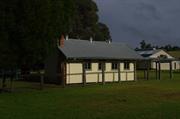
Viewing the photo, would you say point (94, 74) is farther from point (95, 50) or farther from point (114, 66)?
point (114, 66)

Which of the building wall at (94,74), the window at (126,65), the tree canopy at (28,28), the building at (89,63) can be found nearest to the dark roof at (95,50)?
the building at (89,63)

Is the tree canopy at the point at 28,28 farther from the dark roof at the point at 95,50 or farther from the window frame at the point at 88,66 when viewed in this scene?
the window frame at the point at 88,66

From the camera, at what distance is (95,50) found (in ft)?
148

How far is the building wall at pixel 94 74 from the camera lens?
41562 millimetres

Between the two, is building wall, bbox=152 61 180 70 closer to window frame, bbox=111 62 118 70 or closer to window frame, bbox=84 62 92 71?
window frame, bbox=111 62 118 70

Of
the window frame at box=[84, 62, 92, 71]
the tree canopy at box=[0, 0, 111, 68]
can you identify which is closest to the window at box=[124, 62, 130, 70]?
the window frame at box=[84, 62, 92, 71]

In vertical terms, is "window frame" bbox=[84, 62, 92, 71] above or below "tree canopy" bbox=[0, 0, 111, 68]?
below

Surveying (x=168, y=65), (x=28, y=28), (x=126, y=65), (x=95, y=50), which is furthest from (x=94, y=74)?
(x=168, y=65)

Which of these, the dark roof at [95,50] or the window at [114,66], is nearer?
the dark roof at [95,50]

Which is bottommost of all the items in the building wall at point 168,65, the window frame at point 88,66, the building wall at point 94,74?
the building wall at point 94,74

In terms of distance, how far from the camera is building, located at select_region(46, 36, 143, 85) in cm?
4116

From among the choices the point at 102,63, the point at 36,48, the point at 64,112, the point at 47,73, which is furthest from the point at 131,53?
the point at 64,112

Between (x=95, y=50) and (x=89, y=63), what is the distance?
242 centimetres

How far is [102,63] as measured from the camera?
1682 inches
